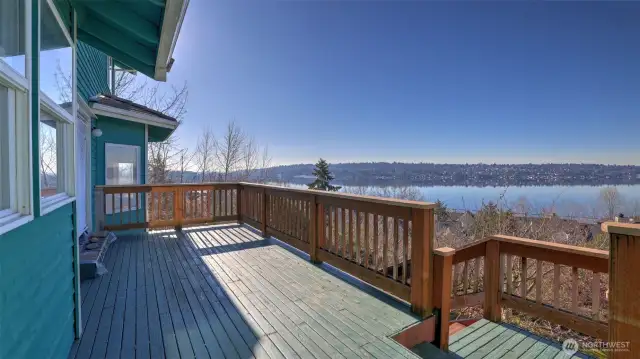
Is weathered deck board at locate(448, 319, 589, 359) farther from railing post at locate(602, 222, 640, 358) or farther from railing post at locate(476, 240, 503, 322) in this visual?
railing post at locate(602, 222, 640, 358)

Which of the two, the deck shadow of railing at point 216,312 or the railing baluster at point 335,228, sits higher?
the railing baluster at point 335,228

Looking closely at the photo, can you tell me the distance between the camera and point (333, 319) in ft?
8.21

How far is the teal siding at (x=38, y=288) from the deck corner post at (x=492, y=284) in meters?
3.76

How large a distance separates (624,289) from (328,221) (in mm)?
2640

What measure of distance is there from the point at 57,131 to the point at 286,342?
2.26m

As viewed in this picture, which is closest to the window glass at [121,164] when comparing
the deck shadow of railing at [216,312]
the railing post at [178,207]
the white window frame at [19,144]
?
the railing post at [178,207]

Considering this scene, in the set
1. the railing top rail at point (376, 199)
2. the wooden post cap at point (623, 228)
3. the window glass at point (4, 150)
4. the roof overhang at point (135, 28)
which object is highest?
the roof overhang at point (135, 28)

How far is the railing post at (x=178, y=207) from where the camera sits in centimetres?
581

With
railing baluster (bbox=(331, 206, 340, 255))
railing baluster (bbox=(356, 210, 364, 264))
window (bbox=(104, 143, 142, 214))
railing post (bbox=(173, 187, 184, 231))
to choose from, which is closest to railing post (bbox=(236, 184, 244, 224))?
railing post (bbox=(173, 187, 184, 231))

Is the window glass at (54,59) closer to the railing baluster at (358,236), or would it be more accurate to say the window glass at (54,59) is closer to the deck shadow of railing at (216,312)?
the deck shadow of railing at (216,312)

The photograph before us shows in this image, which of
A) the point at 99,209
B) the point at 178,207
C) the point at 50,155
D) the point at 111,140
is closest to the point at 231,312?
the point at 50,155

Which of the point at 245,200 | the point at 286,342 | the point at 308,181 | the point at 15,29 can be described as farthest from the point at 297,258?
the point at 308,181

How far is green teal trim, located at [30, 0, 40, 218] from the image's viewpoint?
53.1 inches

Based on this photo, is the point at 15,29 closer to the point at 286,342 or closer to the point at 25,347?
the point at 25,347
